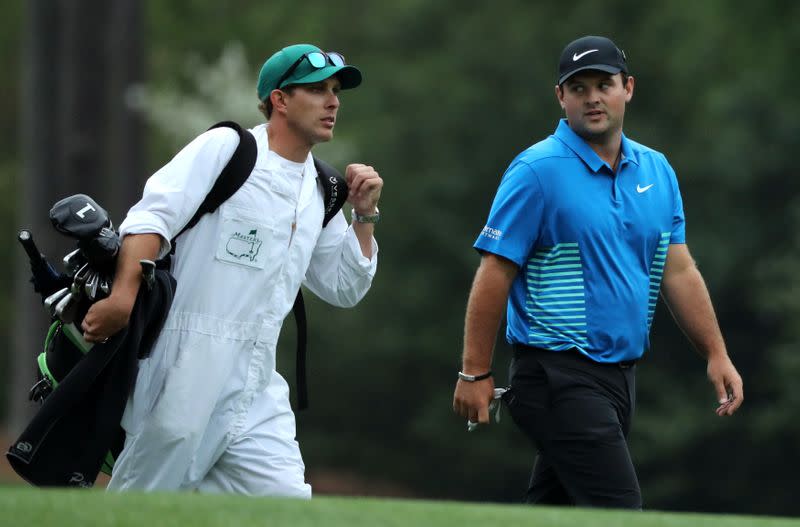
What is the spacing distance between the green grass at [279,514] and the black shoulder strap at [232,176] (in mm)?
1332

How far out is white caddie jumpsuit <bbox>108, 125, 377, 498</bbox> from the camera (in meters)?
5.43

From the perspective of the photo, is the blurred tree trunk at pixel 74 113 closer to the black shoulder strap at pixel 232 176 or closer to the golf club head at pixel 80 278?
the black shoulder strap at pixel 232 176

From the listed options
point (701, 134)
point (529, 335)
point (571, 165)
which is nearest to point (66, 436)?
point (529, 335)

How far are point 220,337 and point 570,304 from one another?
1.26 metres

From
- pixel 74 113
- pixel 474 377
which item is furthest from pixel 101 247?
pixel 74 113

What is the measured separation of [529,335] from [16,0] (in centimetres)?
2637

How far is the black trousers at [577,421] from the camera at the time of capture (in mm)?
5504

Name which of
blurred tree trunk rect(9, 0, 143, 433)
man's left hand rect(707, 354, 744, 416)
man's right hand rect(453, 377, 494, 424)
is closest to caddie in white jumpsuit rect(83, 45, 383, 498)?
man's right hand rect(453, 377, 494, 424)

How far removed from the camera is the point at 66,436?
17.1ft

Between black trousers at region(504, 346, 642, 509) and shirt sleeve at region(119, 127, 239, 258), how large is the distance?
1300 millimetres

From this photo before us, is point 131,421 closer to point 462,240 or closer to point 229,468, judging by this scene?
point 229,468

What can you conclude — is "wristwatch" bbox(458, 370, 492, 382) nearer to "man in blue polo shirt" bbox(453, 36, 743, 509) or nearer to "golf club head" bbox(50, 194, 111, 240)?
"man in blue polo shirt" bbox(453, 36, 743, 509)

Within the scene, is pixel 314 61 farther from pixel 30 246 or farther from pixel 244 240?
pixel 30 246

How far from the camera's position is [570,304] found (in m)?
5.66
